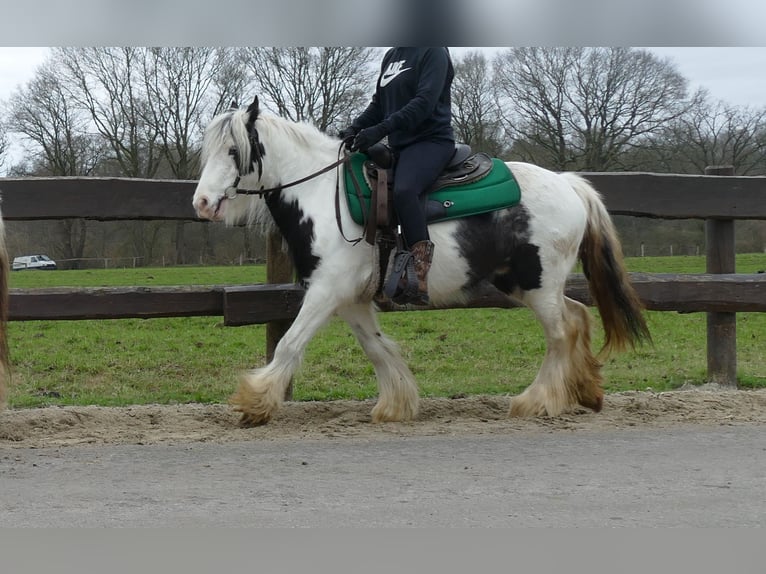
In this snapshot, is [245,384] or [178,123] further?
[178,123]

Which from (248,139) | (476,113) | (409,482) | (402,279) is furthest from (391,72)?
(476,113)

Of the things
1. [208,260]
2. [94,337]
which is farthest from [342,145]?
[208,260]

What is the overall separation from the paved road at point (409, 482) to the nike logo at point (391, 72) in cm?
252

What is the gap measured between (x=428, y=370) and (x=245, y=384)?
14.7 ft

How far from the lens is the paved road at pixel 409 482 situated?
352 centimetres

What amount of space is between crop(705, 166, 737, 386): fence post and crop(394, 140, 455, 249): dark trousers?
3168 mm

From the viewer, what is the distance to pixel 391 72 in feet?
19.3

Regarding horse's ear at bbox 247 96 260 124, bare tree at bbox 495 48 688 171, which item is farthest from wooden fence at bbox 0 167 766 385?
bare tree at bbox 495 48 688 171

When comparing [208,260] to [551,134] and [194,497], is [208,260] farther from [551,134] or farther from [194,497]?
[194,497]

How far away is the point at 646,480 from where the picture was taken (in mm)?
4164

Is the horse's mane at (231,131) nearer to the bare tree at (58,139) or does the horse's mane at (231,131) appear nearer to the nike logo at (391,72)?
the nike logo at (391,72)

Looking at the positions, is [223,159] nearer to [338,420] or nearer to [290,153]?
[290,153]

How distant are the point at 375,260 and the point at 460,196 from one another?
30.5 inches

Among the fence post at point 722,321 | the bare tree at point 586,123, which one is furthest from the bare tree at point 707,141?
the fence post at point 722,321
